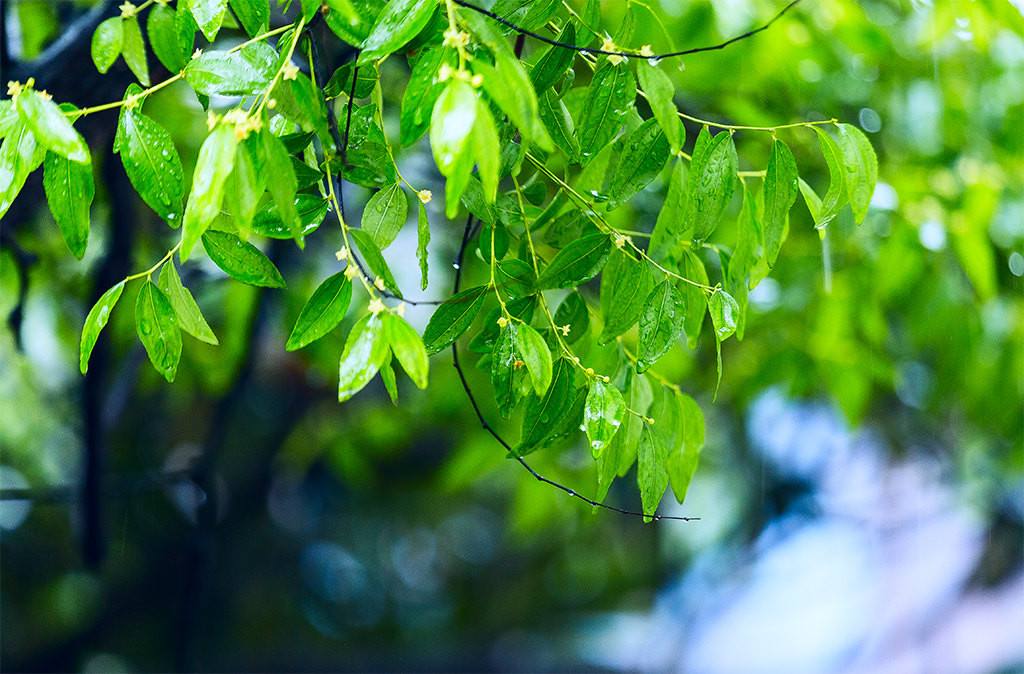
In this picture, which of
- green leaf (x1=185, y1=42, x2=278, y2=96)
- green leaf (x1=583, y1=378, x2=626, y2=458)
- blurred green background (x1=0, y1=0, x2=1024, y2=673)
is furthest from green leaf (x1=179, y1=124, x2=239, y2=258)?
blurred green background (x1=0, y1=0, x2=1024, y2=673)

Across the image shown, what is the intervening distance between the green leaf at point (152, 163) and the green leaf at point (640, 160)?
16cm

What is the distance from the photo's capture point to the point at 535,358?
0.31 metres

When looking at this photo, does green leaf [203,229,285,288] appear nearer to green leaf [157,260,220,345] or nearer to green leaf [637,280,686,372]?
green leaf [157,260,220,345]

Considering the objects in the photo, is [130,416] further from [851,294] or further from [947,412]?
[947,412]

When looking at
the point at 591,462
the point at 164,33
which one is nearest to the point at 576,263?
the point at 164,33

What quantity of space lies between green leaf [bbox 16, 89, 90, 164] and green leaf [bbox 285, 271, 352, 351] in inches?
3.4

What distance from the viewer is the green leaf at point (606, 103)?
1.06ft

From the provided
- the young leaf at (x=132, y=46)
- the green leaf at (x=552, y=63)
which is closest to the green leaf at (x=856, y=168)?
the green leaf at (x=552, y=63)

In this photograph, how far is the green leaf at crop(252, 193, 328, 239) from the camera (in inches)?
12.3

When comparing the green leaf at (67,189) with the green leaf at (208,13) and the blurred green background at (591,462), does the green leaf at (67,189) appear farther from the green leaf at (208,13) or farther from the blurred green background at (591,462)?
the blurred green background at (591,462)

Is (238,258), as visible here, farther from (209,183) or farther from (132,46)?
(132,46)

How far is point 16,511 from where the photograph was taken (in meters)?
1.20

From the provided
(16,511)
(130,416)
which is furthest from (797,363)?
(16,511)

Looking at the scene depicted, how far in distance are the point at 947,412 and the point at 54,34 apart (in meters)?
1.29
